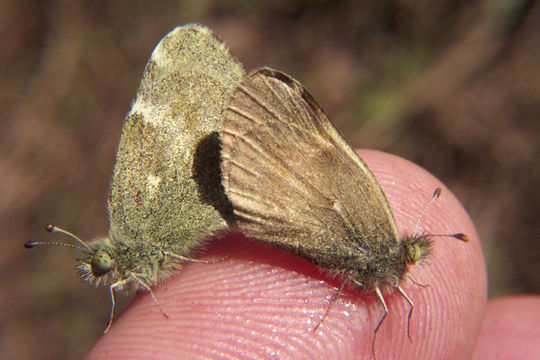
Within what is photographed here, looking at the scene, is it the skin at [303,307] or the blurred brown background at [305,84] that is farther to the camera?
the blurred brown background at [305,84]

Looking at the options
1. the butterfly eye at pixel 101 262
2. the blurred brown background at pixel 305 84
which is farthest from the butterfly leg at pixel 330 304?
the blurred brown background at pixel 305 84

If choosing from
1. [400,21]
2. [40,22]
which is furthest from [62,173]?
[400,21]

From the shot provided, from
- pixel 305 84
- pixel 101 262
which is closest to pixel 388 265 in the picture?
pixel 101 262

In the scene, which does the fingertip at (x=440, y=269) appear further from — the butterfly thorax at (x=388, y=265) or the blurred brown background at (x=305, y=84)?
the blurred brown background at (x=305, y=84)

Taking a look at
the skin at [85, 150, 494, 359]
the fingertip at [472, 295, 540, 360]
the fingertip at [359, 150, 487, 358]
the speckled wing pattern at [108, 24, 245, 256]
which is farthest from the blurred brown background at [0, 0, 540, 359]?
the speckled wing pattern at [108, 24, 245, 256]

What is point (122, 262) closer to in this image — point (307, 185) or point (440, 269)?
point (307, 185)

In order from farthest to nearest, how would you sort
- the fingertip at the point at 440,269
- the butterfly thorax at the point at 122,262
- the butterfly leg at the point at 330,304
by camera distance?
the fingertip at the point at 440,269
the butterfly thorax at the point at 122,262
the butterfly leg at the point at 330,304

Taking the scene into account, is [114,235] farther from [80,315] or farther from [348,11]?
[348,11]
